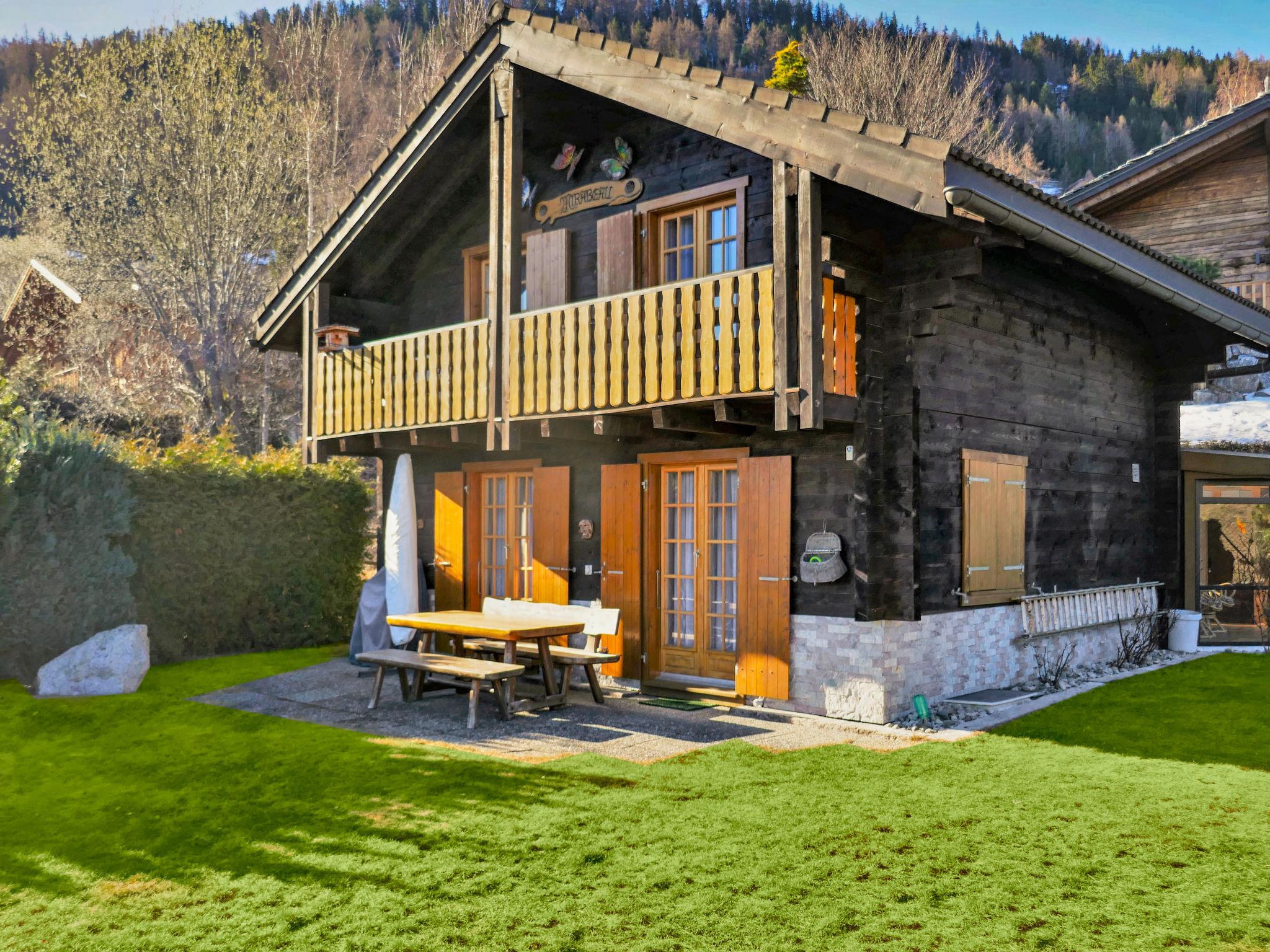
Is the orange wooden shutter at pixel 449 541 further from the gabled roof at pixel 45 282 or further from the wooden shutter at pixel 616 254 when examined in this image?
the gabled roof at pixel 45 282

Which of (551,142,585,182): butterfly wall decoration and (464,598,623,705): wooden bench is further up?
(551,142,585,182): butterfly wall decoration

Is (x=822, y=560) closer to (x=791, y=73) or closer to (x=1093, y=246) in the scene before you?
(x=1093, y=246)

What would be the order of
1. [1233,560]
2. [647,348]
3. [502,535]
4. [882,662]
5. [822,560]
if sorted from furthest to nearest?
[1233,560], [502,535], [822,560], [647,348], [882,662]

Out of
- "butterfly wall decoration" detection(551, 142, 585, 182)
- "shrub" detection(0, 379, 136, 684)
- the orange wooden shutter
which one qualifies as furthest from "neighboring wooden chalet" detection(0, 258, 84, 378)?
"butterfly wall decoration" detection(551, 142, 585, 182)

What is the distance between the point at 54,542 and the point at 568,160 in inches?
251

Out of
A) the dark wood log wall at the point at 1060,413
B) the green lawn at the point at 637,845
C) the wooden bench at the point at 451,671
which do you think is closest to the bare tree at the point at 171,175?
the wooden bench at the point at 451,671

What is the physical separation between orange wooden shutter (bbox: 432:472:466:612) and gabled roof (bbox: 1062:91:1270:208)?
11869 mm

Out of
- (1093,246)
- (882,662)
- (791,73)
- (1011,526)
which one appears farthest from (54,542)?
(791,73)

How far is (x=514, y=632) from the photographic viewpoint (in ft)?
28.3

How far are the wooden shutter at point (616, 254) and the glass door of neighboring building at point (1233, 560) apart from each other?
27.5 ft

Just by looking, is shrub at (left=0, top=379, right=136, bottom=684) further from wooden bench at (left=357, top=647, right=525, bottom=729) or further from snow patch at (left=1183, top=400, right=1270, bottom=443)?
snow patch at (left=1183, top=400, right=1270, bottom=443)

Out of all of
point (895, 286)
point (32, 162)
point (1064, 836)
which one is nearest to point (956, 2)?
point (32, 162)

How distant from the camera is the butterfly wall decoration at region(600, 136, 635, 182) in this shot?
10398 millimetres

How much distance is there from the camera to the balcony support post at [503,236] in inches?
384
